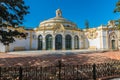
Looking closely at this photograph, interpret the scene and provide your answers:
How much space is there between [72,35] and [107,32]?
904 centimetres

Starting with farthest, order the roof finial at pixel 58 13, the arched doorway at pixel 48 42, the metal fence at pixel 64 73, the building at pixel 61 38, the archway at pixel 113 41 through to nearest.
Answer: the roof finial at pixel 58 13
the archway at pixel 113 41
the arched doorway at pixel 48 42
the building at pixel 61 38
the metal fence at pixel 64 73

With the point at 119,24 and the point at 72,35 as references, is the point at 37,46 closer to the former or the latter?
the point at 72,35

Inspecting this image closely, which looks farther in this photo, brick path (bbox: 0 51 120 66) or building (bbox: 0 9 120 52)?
building (bbox: 0 9 120 52)

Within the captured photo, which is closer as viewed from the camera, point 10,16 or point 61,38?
point 10,16

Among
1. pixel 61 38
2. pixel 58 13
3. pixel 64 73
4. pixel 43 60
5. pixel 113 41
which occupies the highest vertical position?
pixel 58 13

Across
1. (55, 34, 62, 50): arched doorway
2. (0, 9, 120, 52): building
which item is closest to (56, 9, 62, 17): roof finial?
(0, 9, 120, 52): building

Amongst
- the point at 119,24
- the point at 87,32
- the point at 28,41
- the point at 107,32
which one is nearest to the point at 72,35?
the point at 87,32

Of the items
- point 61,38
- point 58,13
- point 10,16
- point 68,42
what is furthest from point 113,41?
point 10,16

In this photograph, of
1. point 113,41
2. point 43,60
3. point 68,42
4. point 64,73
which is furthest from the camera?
point 68,42

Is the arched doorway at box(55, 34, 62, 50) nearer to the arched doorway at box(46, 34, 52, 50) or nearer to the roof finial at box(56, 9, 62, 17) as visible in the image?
the arched doorway at box(46, 34, 52, 50)

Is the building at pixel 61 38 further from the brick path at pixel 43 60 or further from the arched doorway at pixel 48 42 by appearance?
the brick path at pixel 43 60

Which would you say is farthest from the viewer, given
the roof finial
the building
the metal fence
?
the roof finial

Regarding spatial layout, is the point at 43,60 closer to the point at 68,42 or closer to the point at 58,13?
the point at 68,42

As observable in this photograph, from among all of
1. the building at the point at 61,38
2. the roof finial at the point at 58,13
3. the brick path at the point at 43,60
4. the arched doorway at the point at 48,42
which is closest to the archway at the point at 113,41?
the building at the point at 61,38
